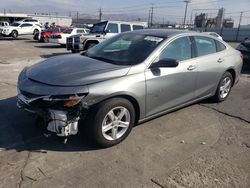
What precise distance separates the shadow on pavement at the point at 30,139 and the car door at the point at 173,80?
1.12 m

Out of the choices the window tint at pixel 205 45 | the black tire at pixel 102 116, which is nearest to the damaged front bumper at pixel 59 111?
the black tire at pixel 102 116

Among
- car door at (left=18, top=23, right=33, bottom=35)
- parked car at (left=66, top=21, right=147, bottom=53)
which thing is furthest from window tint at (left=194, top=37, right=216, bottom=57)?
car door at (left=18, top=23, right=33, bottom=35)

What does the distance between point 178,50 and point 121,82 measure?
144 cm

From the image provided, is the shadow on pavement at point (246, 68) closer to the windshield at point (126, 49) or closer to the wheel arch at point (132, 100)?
the windshield at point (126, 49)

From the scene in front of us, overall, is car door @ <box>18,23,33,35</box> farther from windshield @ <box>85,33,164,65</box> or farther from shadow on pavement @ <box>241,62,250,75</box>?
windshield @ <box>85,33,164,65</box>

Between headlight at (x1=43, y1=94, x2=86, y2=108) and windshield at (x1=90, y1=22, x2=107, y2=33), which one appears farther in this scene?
windshield at (x1=90, y1=22, x2=107, y2=33)

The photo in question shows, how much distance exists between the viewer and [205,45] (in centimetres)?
500

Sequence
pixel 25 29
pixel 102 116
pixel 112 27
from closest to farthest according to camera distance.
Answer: pixel 102 116 → pixel 112 27 → pixel 25 29

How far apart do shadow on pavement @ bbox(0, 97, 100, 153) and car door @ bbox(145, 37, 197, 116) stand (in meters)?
1.12

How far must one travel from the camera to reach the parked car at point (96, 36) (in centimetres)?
1301

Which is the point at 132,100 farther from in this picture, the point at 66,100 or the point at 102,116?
the point at 66,100

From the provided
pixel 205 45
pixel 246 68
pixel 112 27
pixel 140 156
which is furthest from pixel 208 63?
pixel 112 27

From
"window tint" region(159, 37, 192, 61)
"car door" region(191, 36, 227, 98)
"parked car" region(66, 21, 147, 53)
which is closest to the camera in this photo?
"window tint" region(159, 37, 192, 61)

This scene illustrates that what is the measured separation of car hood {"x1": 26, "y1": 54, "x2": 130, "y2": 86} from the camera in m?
3.31
